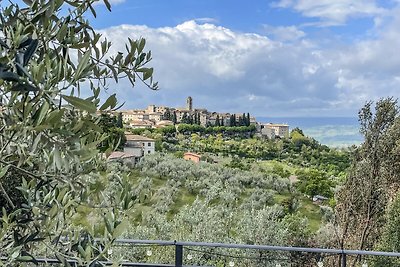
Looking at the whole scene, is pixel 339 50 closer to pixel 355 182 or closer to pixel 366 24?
pixel 366 24

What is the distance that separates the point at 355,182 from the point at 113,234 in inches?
389

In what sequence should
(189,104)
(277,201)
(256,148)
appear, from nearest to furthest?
1. (277,201)
2. (189,104)
3. (256,148)

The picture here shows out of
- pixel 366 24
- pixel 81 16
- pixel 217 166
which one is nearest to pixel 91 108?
pixel 81 16

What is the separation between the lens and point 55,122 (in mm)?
692

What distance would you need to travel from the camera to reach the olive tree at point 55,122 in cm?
70

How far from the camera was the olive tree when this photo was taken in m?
0.70

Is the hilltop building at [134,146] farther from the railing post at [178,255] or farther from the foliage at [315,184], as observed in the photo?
the foliage at [315,184]

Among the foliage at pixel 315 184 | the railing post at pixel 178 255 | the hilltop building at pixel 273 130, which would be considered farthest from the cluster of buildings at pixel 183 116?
the railing post at pixel 178 255

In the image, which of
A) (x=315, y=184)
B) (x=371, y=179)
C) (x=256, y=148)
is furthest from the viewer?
(x=256, y=148)

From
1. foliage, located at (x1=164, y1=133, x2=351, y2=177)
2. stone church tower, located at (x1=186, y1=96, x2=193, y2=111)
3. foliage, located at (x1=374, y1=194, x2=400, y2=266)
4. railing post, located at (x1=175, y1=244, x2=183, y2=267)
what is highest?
stone church tower, located at (x1=186, y1=96, x2=193, y2=111)

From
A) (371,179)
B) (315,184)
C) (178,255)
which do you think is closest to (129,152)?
(178,255)

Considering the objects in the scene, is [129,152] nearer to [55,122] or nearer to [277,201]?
[55,122]

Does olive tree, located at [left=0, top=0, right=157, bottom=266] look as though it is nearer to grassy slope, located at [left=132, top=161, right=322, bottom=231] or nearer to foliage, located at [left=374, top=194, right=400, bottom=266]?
foliage, located at [left=374, top=194, right=400, bottom=266]

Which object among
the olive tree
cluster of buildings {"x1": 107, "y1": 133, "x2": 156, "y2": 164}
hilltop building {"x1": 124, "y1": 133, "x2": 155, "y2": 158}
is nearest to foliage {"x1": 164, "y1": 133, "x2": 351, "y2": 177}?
hilltop building {"x1": 124, "y1": 133, "x2": 155, "y2": 158}
